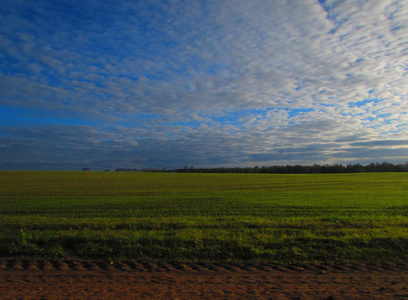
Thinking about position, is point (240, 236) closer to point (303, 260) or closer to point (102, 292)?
point (303, 260)

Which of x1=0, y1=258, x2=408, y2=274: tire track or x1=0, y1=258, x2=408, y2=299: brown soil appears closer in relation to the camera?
x1=0, y1=258, x2=408, y2=299: brown soil

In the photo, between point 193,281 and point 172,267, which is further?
point 172,267

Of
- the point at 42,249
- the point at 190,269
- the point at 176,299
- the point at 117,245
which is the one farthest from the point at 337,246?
the point at 42,249

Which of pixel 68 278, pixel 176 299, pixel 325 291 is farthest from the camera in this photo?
pixel 68 278

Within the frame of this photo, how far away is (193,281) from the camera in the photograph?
5.80 metres

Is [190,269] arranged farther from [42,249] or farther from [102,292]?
[42,249]

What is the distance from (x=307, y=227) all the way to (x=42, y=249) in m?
9.36

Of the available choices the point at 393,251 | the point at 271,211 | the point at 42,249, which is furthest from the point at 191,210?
the point at 393,251

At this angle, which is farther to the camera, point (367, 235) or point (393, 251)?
point (367, 235)

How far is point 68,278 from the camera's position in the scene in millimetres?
5883

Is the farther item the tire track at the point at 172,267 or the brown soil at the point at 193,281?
the tire track at the point at 172,267

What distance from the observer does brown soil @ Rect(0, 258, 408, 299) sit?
508cm

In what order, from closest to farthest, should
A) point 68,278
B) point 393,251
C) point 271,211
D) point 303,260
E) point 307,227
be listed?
point 68,278 → point 303,260 → point 393,251 → point 307,227 → point 271,211

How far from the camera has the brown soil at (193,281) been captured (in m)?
5.08
